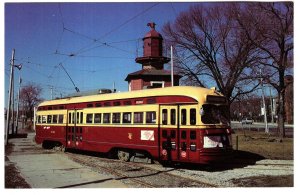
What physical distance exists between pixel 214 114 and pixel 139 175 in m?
3.96

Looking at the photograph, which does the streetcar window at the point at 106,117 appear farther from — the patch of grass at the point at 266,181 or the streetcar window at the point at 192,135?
the patch of grass at the point at 266,181

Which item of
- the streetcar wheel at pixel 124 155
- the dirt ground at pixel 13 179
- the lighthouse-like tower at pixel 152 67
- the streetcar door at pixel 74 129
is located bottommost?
the dirt ground at pixel 13 179

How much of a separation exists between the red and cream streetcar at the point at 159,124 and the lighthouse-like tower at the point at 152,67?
55.4 ft

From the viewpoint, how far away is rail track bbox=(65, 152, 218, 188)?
11710 millimetres

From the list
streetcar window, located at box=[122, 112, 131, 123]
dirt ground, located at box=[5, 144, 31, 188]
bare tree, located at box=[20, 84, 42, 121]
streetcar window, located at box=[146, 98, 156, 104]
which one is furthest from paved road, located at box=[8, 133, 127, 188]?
bare tree, located at box=[20, 84, 42, 121]

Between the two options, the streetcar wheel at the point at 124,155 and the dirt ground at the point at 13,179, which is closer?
the dirt ground at the point at 13,179

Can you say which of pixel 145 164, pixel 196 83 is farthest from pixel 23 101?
pixel 145 164

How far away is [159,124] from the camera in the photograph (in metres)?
14.8

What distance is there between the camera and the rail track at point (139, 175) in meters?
11.7

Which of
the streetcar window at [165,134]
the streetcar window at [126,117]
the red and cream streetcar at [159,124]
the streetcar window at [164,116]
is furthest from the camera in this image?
the streetcar window at [126,117]

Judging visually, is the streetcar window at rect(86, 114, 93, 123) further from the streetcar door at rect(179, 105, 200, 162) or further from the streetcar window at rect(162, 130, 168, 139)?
the streetcar door at rect(179, 105, 200, 162)

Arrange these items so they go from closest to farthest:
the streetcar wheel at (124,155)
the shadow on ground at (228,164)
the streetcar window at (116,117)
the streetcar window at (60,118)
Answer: the shadow on ground at (228,164) → the streetcar wheel at (124,155) → the streetcar window at (116,117) → the streetcar window at (60,118)

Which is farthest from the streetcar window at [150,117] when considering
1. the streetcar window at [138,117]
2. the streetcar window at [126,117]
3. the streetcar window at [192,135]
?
the streetcar window at [192,135]

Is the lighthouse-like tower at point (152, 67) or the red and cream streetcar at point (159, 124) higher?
the lighthouse-like tower at point (152, 67)
